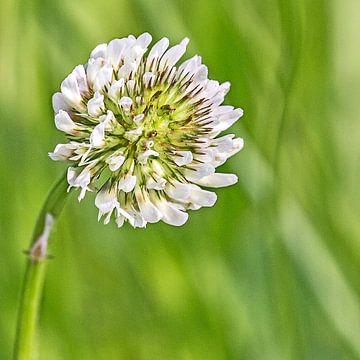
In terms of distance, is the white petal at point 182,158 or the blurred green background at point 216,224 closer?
the white petal at point 182,158

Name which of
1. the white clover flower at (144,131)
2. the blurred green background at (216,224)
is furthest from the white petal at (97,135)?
the blurred green background at (216,224)

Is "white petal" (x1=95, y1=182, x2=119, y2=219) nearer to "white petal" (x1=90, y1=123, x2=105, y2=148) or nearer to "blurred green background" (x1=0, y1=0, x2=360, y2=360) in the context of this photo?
"white petal" (x1=90, y1=123, x2=105, y2=148)

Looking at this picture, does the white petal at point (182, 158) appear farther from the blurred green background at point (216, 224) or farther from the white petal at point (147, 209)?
the blurred green background at point (216, 224)

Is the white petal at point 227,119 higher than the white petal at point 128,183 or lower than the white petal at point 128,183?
higher

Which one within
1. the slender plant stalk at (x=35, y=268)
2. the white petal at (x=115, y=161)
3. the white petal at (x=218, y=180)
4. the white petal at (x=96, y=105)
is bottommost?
the slender plant stalk at (x=35, y=268)

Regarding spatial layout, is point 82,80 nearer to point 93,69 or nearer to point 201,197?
point 93,69

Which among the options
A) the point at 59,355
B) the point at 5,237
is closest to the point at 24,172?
the point at 5,237

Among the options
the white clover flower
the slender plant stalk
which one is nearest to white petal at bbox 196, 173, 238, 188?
the white clover flower
